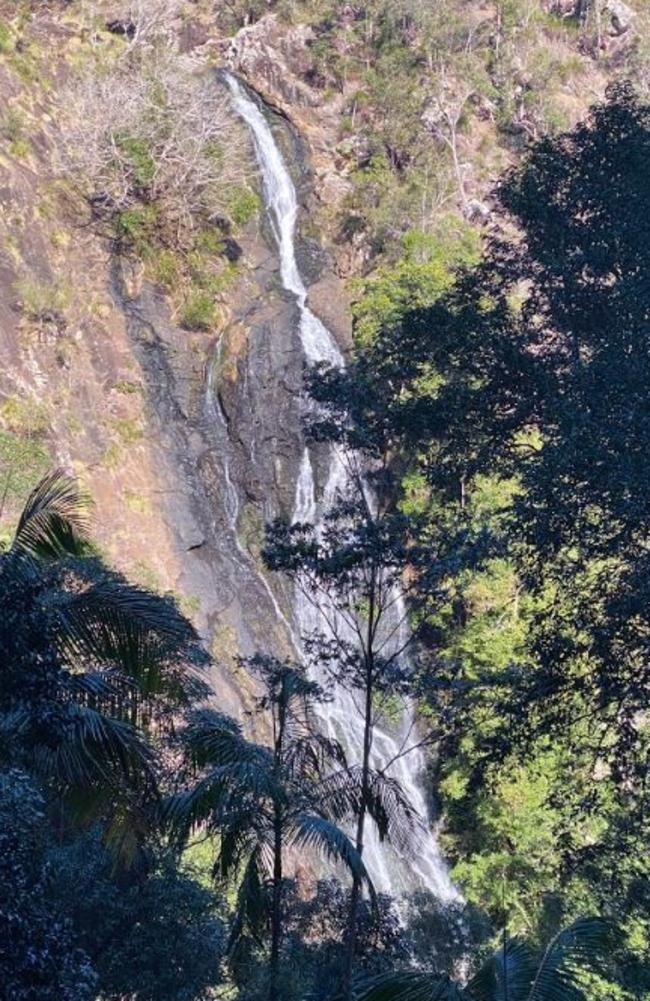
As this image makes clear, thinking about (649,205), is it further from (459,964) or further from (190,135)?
(190,135)

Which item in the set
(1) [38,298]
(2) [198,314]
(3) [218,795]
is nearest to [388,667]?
(3) [218,795]

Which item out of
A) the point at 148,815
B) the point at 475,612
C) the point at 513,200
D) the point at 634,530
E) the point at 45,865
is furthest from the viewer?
the point at 475,612

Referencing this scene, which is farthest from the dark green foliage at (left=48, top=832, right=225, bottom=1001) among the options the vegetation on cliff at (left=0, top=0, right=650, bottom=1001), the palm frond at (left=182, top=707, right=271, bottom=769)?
the palm frond at (left=182, top=707, right=271, bottom=769)

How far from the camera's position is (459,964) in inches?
551

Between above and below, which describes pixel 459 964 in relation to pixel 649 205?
below

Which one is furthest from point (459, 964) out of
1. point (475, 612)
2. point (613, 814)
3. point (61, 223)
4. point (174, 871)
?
point (61, 223)

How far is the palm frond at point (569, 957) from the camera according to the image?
592cm

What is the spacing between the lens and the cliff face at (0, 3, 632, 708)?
66.2 ft

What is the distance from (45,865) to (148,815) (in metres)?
2.24

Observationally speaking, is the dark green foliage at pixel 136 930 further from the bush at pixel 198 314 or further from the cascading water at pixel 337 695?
the bush at pixel 198 314

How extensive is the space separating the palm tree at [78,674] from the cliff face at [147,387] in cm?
1086

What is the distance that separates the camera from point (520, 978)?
6172 mm

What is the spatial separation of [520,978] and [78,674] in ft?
11.3

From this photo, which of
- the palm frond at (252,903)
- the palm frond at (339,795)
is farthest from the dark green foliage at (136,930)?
the palm frond at (339,795)
